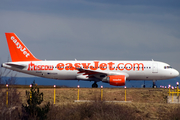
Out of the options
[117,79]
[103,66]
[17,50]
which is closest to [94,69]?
[103,66]

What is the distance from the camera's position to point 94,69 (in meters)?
48.6

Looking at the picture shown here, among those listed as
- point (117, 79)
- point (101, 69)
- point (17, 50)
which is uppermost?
point (17, 50)

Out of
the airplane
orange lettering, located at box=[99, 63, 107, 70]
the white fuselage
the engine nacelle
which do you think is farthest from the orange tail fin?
the engine nacelle

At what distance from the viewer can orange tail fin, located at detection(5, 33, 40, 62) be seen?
50812 millimetres

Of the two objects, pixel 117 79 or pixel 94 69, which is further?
pixel 94 69

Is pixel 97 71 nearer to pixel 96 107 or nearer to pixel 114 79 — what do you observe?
pixel 114 79

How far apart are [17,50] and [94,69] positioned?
43.9 feet

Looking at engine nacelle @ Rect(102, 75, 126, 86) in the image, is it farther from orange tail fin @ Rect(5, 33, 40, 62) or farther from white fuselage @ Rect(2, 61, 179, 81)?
orange tail fin @ Rect(5, 33, 40, 62)

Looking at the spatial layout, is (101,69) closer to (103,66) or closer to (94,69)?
(103,66)

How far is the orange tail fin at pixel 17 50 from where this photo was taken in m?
50.8

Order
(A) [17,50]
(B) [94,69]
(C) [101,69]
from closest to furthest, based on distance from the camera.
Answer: (C) [101,69]
(B) [94,69]
(A) [17,50]

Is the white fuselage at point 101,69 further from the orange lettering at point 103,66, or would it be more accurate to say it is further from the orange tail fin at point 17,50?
the orange tail fin at point 17,50

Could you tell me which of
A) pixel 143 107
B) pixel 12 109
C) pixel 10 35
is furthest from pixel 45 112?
pixel 10 35

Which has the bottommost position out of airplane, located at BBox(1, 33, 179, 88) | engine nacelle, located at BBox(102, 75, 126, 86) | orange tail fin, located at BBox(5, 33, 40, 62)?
engine nacelle, located at BBox(102, 75, 126, 86)
